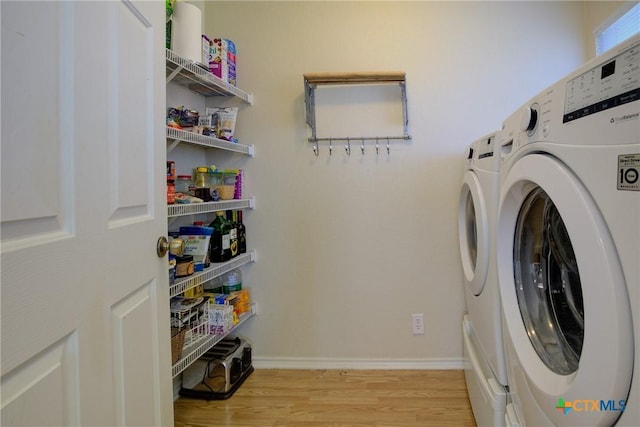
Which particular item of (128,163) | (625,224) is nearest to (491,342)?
(625,224)

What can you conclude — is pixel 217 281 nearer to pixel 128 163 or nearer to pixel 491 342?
pixel 128 163

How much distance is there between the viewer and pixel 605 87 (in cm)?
56

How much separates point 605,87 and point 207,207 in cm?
143

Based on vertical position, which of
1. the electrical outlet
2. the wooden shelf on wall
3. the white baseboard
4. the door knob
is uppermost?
the wooden shelf on wall

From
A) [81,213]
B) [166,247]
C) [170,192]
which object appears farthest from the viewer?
[170,192]

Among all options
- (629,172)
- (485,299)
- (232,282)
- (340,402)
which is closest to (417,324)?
(340,402)

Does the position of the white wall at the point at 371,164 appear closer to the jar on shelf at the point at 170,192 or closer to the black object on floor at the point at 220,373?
the black object on floor at the point at 220,373

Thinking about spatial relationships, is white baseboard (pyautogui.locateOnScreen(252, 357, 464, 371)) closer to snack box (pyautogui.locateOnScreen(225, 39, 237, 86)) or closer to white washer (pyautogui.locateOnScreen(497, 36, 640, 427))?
white washer (pyautogui.locateOnScreen(497, 36, 640, 427))

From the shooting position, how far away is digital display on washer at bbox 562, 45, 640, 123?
0.51 metres

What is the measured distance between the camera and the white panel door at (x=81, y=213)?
0.53 meters

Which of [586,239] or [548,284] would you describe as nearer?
[586,239]

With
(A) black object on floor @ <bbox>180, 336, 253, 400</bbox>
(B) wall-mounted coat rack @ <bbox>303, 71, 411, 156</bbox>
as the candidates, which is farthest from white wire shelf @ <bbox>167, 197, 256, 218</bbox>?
(A) black object on floor @ <bbox>180, 336, 253, 400</bbox>

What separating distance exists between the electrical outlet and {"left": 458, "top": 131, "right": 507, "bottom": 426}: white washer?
1.36 feet

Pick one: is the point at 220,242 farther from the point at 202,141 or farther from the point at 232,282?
the point at 202,141
